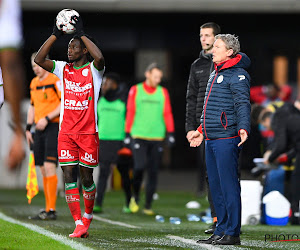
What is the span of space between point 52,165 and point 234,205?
3463mm

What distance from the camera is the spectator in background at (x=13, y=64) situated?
1996 mm

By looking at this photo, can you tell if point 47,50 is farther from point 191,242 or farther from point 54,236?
point 191,242

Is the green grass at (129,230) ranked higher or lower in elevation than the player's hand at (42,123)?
lower

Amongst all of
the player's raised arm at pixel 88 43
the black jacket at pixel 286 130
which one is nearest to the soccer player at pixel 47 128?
the player's raised arm at pixel 88 43

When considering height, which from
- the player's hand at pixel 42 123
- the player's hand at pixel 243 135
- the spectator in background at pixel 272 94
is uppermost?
the spectator in background at pixel 272 94

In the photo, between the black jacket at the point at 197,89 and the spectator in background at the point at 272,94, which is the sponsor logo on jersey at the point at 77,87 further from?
the spectator in background at the point at 272,94

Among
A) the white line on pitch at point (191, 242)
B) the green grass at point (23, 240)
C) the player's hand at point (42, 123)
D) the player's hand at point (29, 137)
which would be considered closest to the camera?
the green grass at point (23, 240)

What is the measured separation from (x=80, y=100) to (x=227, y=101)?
4.63 ft

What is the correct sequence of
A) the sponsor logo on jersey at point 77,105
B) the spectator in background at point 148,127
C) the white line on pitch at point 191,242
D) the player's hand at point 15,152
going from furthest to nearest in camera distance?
the spectator in background at point 148,127
the sponsor logo on jersey at point 77,105
the white line on pitch at point 191,242
the player's hand at point 15,152

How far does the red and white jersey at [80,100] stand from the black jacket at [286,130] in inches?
145

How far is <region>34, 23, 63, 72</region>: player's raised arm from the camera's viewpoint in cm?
638

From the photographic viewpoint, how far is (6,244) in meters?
5.71

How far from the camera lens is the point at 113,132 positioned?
37.0 ft

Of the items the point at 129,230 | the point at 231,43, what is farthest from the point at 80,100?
the point at 129,230
